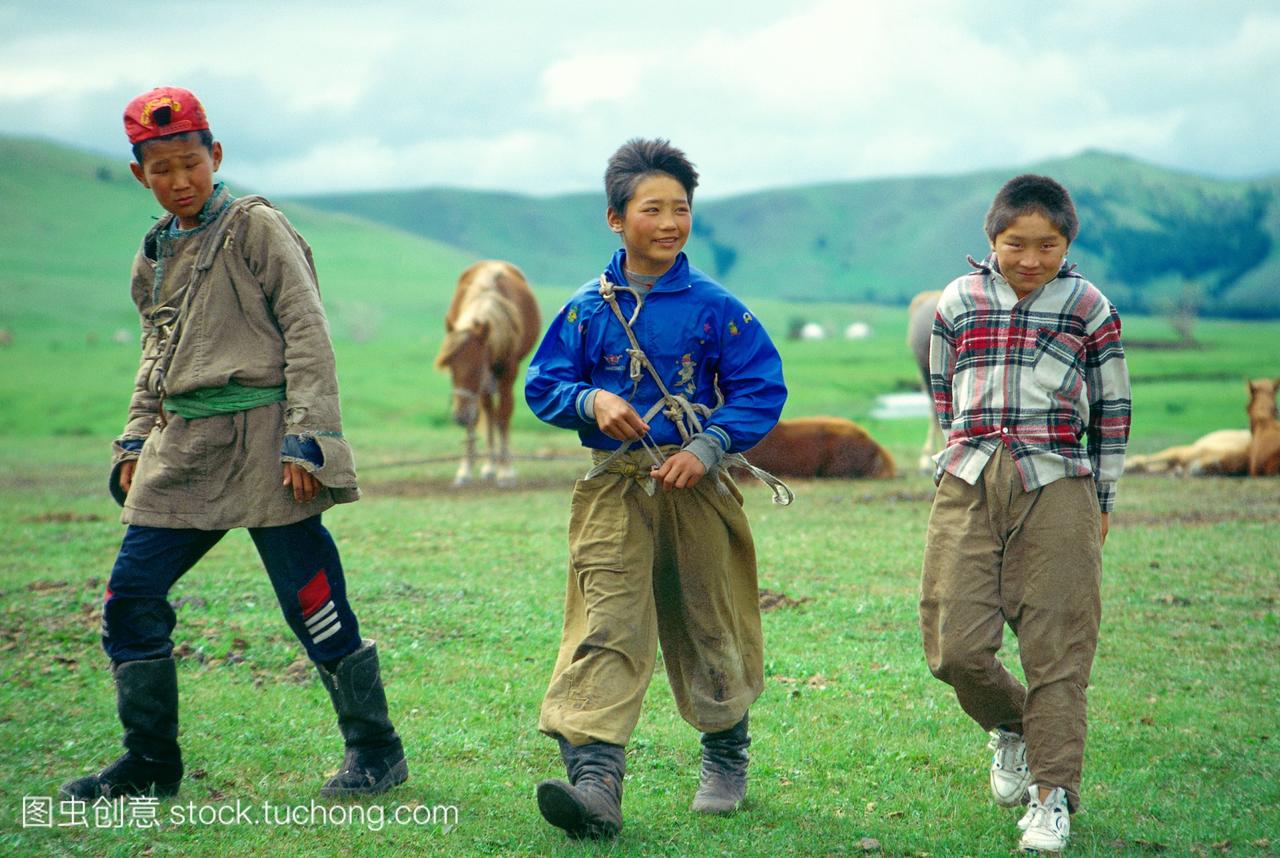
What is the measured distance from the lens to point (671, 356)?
3.87 m

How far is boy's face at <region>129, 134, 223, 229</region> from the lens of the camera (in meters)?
3.93

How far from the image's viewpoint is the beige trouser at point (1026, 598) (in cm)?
364

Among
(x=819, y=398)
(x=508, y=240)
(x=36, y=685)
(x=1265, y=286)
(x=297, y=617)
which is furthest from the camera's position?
(x=508, y=240)

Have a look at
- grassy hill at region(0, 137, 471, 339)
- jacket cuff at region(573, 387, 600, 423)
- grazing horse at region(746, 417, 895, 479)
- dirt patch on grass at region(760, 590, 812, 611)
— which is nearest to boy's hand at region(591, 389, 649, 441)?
jacket cuff at region(573, 387, 600, 423)

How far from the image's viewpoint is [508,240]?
365 ft

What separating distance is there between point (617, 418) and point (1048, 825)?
167 cm

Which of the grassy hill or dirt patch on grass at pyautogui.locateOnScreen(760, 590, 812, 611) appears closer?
dirt patch on grass at pyautogui.locateOnScreen(760, 590, 812, 611)

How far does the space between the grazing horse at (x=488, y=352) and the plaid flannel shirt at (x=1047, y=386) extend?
10.1 metres

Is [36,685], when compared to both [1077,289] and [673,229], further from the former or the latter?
[1077,289]

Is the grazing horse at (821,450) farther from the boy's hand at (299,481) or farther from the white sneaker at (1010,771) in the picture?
the boy's hand at (299,481)

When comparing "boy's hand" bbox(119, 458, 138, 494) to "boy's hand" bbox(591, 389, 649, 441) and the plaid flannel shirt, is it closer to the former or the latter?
"boy's hand" bbox(591, 389, 649, 441)

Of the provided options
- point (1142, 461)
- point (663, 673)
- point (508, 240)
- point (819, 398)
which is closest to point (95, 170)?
point (508, 240)

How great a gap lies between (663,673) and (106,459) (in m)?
14.3

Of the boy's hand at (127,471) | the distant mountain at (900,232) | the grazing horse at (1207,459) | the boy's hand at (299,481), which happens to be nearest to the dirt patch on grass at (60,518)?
the boy's hand at (127,471)
